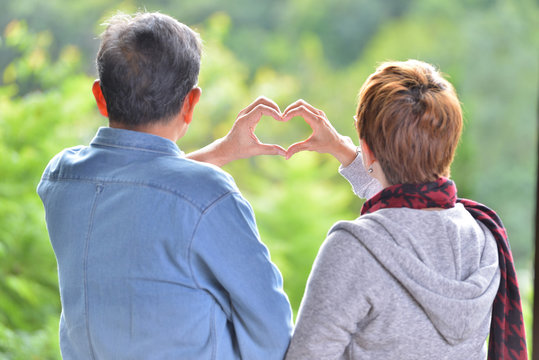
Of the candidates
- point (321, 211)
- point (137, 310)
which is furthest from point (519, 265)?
point (137, 310)

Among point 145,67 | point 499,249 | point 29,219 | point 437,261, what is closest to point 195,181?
point 145,67

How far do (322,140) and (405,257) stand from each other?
0.34m

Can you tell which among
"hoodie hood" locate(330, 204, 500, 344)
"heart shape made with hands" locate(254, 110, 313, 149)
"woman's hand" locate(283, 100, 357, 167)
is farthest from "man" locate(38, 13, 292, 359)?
"heart shape made with hands" locate(254, 110, 313, 149)

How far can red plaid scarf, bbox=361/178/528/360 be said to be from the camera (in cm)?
91

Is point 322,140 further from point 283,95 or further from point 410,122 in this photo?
point 283,95

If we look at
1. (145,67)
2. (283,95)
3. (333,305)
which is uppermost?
(145,67)

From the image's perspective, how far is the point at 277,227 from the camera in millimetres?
4578

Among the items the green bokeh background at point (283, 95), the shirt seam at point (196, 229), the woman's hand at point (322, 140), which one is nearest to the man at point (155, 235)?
the shirt seam at point (196, 229)

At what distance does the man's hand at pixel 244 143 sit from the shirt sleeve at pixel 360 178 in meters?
0.14

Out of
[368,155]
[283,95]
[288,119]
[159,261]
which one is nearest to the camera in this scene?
[159,261]

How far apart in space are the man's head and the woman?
0.30 meters

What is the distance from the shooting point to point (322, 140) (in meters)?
1.13

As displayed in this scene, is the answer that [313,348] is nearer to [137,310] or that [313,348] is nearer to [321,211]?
[137,310]

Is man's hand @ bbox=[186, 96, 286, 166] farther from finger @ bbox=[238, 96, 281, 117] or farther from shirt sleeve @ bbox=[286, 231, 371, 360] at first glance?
shirt sleeve @ bbox=[286, 231, 371, 360]
